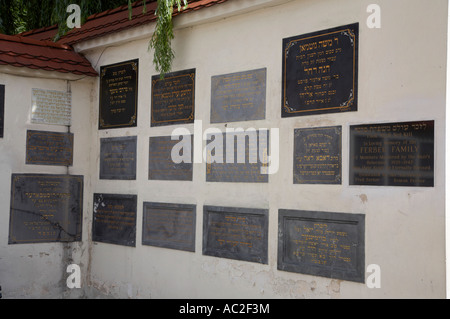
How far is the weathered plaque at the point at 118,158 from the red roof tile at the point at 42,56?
0.95 meters

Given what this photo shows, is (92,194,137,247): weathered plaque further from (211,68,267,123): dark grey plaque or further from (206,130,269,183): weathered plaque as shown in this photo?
(211,68,267,123): dark grey plaque

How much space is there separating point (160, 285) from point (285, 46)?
9.55 feet

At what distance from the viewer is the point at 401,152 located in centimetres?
426

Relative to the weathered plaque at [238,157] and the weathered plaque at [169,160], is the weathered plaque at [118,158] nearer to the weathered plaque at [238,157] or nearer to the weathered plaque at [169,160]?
the weathered plaque at [169,160]

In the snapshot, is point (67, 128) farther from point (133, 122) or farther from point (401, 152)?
point (401, 152)

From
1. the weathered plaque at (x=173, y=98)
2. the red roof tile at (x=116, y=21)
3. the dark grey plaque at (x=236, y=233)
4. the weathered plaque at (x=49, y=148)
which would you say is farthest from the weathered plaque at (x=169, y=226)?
the red roof tile at (x=116, y=21)

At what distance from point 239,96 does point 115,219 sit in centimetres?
231

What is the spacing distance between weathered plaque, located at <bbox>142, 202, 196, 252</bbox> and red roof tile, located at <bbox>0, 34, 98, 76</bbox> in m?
1.98

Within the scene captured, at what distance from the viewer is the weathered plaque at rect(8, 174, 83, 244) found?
21.0 feet

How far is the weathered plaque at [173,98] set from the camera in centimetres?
590

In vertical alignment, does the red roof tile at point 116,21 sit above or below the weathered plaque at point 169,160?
above

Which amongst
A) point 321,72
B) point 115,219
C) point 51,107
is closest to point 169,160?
point 115,219

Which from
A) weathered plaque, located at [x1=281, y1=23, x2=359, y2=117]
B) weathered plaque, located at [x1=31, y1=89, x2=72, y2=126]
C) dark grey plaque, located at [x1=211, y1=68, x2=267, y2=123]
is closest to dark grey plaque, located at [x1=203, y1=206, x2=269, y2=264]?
dark grey plaque, located at [x1=211, y1=68, x2=267, y2=123]
